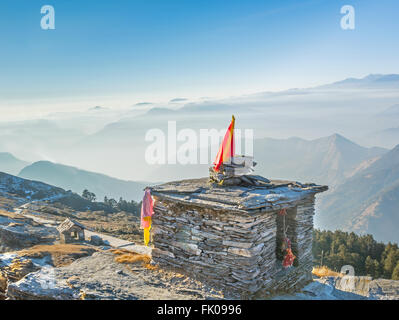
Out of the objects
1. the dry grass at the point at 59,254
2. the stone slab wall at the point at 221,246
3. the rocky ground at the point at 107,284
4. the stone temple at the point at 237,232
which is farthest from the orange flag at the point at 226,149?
the dry grass at the point at 59,254

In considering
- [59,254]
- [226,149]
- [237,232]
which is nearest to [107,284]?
[237,232]

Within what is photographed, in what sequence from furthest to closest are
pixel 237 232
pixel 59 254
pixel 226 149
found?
pixel 59 254, pixel 226 149, pixel 237 232

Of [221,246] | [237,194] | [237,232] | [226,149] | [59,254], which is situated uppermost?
[226,149]

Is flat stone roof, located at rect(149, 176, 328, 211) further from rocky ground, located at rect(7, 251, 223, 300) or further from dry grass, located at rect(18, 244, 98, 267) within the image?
dry grass, located at rect(18, 244, 98, 267)

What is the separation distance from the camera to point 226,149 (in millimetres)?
12094

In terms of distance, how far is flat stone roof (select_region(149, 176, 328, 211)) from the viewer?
9.96 meters

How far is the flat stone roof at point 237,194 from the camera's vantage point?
392 inches

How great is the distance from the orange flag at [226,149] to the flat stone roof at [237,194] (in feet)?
3.33

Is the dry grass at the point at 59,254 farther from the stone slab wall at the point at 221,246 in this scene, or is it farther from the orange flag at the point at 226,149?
the orange flag at the point at 226,149

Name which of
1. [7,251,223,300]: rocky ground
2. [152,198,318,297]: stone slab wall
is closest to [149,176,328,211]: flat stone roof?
[152,198,318,297]: stone slab wall

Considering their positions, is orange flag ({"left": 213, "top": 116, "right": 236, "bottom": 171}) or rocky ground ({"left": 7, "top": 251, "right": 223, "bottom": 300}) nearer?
rocky ground ({"left": 7, "top": 251, "right": 223, "bottom": 300})

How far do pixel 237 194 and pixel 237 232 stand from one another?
136 centimetres

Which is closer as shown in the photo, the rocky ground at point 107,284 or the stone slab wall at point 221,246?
the rocky ground at point 107,284

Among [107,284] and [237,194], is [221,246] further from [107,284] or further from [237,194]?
[107,284]
